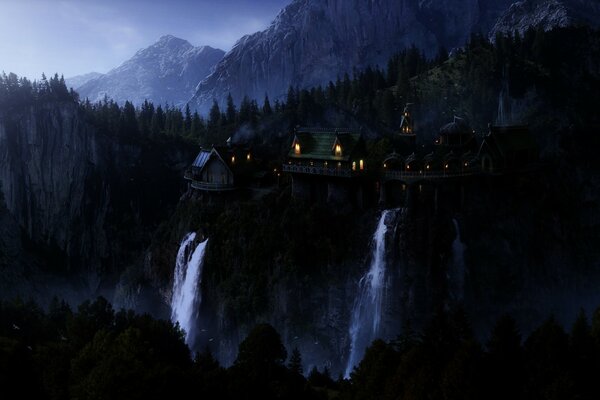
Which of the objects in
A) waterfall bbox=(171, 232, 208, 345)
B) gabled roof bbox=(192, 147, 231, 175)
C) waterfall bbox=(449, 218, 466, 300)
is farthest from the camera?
gabled roof bbox=(192, 147, 231, 175)

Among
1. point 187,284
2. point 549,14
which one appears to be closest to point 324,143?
point 187,284

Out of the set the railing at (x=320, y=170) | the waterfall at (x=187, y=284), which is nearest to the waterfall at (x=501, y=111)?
the railing at (x=320, y=170)

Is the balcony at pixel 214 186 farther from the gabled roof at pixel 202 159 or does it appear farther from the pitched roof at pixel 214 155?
the gabled roof at pixel 202 159

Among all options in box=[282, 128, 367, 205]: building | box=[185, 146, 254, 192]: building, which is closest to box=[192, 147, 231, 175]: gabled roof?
box=[185, 146, 254, 192]: building

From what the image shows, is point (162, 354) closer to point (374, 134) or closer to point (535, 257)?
point (535, 257)

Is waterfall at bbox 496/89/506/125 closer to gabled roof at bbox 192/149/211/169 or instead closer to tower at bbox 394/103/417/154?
tower at bbox 394/103/417/154
